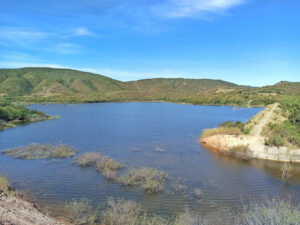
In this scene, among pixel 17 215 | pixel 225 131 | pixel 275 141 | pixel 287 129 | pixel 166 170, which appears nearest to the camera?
pixel 17 215

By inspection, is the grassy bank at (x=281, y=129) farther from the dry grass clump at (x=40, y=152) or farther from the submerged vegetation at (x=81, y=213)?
the submerged vegetation at (x=81, y=213)

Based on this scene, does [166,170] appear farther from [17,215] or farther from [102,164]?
[17,215]

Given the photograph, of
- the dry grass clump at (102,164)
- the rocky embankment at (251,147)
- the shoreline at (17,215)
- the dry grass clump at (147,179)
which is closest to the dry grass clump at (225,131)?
the rocky embankment at (251,147)

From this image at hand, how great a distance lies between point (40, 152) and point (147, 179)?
1908cm

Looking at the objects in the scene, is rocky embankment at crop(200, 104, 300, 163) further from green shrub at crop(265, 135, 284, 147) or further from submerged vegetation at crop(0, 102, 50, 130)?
submerged vegetation at crop(0, 102, 50, 130)

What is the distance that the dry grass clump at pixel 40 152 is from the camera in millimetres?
32156

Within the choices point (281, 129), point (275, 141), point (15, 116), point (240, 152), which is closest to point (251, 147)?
point (240, 152)

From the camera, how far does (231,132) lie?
40.4 m

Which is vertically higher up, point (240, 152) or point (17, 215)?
point (240, 152)

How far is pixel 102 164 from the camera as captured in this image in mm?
27797

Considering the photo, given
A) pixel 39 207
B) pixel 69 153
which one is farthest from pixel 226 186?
pixel 69 153

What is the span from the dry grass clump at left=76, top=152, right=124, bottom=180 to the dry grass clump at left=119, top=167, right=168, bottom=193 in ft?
5.53

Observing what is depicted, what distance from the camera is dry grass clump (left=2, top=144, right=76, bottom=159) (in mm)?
32156

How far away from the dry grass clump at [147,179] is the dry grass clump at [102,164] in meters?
1.69
